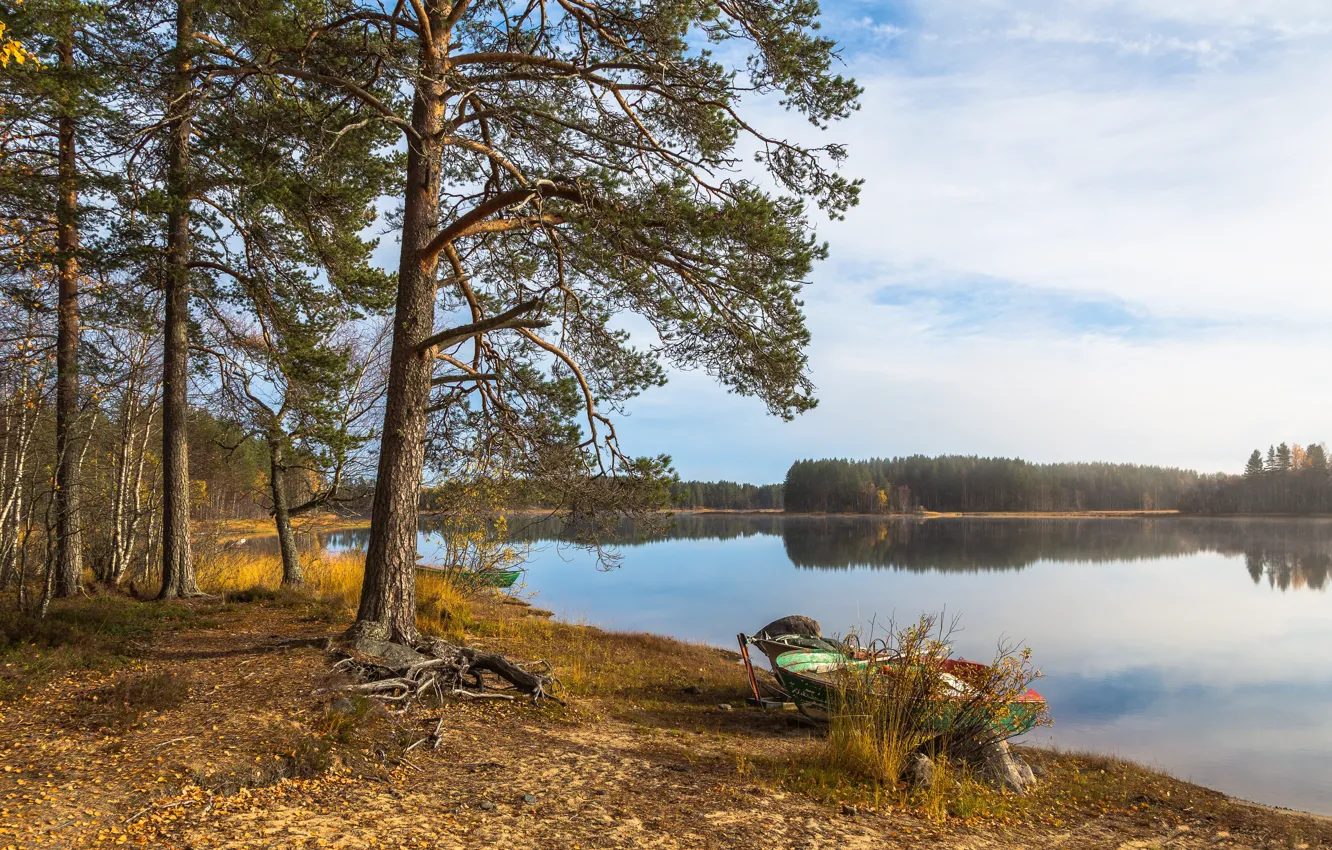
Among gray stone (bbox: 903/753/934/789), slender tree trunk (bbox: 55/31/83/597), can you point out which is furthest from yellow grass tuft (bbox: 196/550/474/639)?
gray stone (bbox: 903/753/934/789)

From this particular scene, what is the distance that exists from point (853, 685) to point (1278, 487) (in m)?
101

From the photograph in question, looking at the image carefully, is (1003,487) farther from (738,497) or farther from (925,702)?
(925,702)

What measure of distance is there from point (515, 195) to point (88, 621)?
6351 millimetres

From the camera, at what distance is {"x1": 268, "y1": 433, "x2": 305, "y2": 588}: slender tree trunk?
12805mm

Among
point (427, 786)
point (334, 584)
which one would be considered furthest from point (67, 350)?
point (427, 786)

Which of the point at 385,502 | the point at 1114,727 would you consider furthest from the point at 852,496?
the point at 385,502

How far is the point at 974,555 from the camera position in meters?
39.0

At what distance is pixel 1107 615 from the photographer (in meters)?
20.7

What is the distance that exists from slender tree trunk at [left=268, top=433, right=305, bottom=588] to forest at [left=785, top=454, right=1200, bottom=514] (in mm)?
88745

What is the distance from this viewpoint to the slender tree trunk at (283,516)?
42.0 ft

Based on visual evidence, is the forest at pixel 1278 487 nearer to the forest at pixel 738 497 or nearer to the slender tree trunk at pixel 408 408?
the forest at pixel 738 497

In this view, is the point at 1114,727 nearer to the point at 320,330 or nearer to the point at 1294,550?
the point at 320,330

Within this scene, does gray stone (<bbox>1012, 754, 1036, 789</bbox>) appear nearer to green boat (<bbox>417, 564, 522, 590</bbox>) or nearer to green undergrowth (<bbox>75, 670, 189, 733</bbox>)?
green undergrowth (<bbox>75, 670, 189, 733</bbox>)

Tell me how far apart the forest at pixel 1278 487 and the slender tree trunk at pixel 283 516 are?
9716cm
